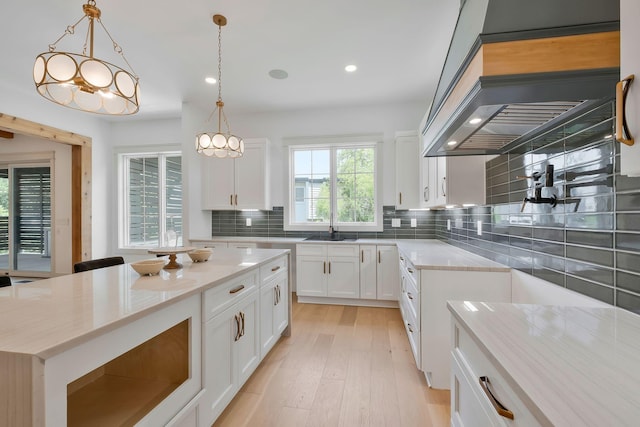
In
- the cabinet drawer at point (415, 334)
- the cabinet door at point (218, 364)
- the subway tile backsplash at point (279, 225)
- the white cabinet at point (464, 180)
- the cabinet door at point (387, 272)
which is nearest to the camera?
the cabinet door at point (218, 364)

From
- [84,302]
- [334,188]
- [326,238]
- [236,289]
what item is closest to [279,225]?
[326,238]

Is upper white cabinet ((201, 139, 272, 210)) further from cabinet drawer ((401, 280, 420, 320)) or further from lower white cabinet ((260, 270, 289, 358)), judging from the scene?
cabinet drawer ((401, 280, 420, 320))

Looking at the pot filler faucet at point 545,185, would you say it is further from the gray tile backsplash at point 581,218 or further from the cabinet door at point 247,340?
the cabinet door at point 247,340

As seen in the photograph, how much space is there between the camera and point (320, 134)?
4.15 meters

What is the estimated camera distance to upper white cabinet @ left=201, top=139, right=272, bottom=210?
161 inches

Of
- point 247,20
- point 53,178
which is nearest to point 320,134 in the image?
point 247,20

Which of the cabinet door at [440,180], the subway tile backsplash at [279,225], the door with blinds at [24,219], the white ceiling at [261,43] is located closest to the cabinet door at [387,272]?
the subway tile backsplash at [279,225]

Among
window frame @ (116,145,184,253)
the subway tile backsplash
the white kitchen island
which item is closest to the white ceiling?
window frame @ (116,145,184,253)

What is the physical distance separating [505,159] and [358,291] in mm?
2277

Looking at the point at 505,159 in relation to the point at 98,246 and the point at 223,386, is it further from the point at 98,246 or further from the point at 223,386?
the point at 98,246

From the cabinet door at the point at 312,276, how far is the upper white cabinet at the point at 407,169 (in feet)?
4.44

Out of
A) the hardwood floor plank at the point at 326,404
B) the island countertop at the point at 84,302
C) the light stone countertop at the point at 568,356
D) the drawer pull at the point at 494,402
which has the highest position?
the island countertop at the point at 84,302

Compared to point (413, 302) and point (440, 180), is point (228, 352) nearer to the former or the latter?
point (413, 302)

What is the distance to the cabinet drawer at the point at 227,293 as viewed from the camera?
141 cm
